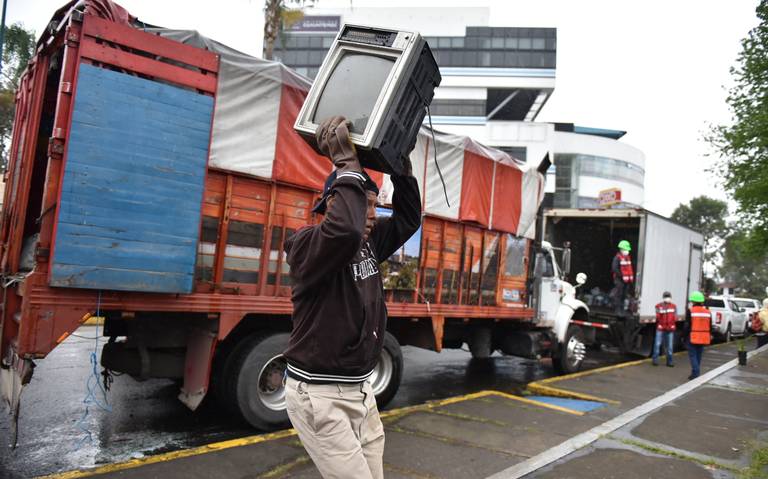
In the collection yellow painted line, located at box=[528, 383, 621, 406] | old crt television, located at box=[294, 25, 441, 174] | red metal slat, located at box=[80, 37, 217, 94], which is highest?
red metal slat, located at box=[80, 37, 217, 94]

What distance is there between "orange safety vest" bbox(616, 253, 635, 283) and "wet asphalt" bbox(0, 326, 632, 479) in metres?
4.48

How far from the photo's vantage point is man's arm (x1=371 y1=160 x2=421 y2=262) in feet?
8.70

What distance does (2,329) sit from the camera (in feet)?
14.6

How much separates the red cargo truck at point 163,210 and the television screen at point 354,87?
7.48ft

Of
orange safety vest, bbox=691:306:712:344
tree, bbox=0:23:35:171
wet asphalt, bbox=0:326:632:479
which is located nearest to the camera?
wet asphalt, bbox=0:326:632:479

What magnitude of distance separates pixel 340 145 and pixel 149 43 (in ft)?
9.88

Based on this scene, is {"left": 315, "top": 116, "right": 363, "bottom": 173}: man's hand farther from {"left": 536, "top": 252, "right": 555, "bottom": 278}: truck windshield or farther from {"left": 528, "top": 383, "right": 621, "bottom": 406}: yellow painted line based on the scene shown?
{"left": 536, "top": 252, "right": 555, "bottom": 278}: truck windshield

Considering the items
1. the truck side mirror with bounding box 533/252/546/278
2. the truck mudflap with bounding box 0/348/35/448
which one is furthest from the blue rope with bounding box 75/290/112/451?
the truck side mirror with bounding box 533/252/546/278

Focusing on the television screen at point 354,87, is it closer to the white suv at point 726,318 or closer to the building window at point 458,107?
the white suv at point 726,318

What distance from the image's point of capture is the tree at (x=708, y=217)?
5243cm

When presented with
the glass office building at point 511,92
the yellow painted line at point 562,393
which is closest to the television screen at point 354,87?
the yellow painted line at point 562,393

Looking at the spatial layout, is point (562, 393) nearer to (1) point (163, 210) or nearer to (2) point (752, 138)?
(1) point (163, 210)

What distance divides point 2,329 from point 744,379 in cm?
1064

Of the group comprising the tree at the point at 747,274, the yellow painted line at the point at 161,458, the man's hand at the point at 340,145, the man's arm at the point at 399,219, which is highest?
the tree at the point at 747,274
